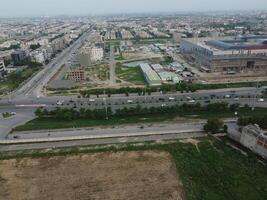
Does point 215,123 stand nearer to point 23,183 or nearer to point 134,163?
point 134,163

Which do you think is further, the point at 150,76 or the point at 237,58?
the point at 237,58

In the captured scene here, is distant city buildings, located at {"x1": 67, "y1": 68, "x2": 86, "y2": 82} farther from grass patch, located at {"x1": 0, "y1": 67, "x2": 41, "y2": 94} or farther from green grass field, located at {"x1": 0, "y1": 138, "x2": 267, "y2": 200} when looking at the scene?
green grass field, located at {"x1": 0, "y1": 138, "x2": 267, "y2": 200}

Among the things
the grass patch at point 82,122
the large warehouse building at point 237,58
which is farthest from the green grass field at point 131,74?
the grass patch at point 82,122

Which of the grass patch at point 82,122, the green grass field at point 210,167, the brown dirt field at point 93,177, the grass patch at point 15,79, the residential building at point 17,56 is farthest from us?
the residential building at point 17,56

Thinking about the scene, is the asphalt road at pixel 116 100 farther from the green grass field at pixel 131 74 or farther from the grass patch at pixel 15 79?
the green grass field at pixel 131 74

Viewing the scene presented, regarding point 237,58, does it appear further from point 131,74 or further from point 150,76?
point 131,74

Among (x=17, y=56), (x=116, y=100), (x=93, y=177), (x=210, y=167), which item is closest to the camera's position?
(x=93, y=177)

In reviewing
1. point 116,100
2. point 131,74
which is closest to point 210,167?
point 116,100
